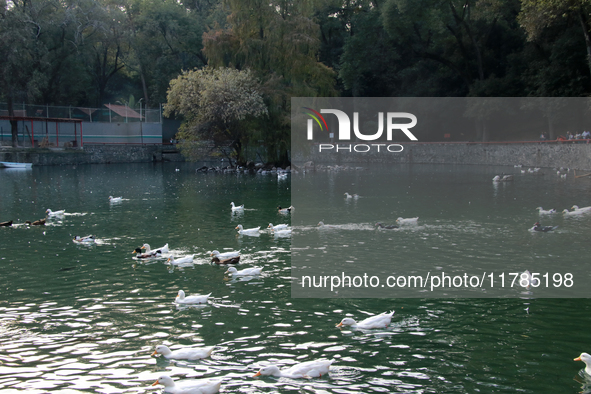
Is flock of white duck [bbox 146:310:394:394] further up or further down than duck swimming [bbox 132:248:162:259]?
further down

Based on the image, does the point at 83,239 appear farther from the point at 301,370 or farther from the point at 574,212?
the point at 574,212

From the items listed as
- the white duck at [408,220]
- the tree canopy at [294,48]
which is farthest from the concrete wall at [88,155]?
the white duck at [408,220]

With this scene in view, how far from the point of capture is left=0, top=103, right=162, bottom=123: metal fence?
196 feet

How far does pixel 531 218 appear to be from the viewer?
67.6ft

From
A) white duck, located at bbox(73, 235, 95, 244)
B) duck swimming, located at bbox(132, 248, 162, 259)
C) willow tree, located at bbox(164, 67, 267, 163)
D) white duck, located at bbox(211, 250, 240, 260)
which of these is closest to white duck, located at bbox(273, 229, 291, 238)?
white duck, located at bbox(211, 250, 240, 260)

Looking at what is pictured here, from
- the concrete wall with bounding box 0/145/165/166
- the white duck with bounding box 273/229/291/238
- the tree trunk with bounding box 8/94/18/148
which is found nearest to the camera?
the white duck with bounding box 273/229/291/238

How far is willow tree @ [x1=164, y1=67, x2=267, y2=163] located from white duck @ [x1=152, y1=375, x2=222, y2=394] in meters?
36.0

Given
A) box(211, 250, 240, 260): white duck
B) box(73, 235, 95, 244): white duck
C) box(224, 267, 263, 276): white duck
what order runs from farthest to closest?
box(73, 235, 95, 244): white duck < box(211, 250, 240, 260): white duck < box(224, 267, 263, 276): white duck

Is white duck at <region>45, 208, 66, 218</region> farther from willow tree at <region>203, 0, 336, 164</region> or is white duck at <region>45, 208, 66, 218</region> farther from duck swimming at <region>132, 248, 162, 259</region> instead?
willow tree at <region>203, 0, 336, 164</region>

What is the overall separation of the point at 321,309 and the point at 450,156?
48652 millimetres

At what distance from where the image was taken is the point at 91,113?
65.1m

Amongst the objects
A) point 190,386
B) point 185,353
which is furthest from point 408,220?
point 190,386

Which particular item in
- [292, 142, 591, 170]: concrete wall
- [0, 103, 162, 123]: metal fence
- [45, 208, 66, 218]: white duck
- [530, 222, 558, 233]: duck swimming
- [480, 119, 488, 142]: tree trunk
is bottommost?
[530, 222, 558, 233]: duck swimming

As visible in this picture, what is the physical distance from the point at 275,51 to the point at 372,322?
37.4 meters
